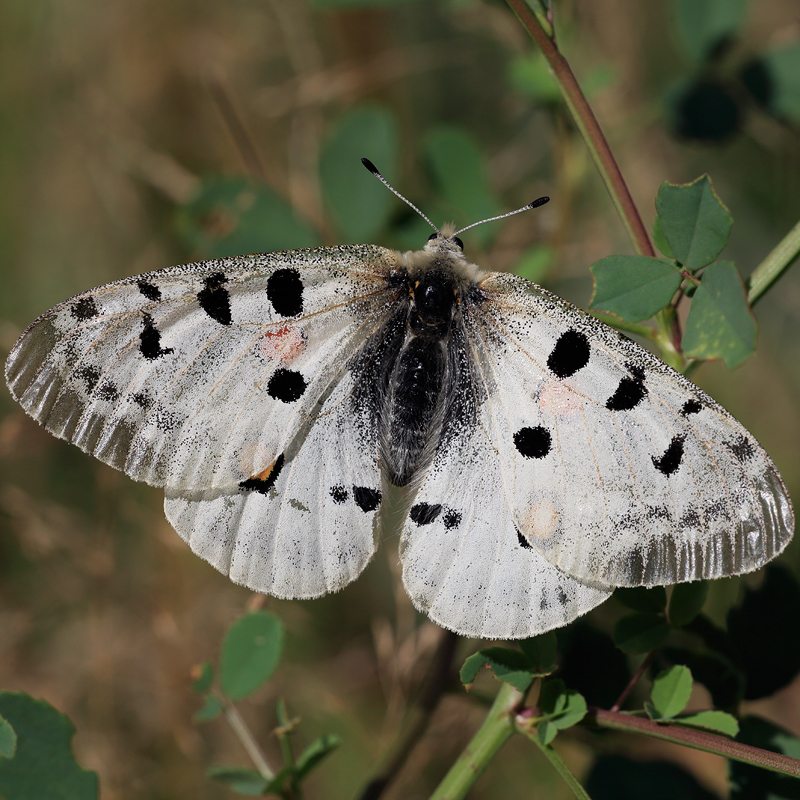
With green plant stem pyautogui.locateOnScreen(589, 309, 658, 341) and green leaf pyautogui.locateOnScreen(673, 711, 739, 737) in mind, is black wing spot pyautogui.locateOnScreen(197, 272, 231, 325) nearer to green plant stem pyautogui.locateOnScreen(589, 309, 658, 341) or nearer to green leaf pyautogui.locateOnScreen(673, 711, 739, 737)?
green plant stem pyautogui.locateOnScreen(589, 309, 658, 341)

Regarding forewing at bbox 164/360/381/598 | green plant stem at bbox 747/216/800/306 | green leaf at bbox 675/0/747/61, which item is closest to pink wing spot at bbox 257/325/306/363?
forewing at bbox 164/360/381/598

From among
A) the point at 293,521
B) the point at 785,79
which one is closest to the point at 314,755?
the point at 293,521

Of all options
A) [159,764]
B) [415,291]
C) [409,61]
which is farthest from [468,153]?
[159,764]

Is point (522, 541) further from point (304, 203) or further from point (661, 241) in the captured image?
point (304, 203)

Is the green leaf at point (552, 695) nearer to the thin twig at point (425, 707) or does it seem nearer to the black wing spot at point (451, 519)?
the black wing spot at point (451, 519)

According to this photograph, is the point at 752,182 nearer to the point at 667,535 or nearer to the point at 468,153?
the point at 468,153
